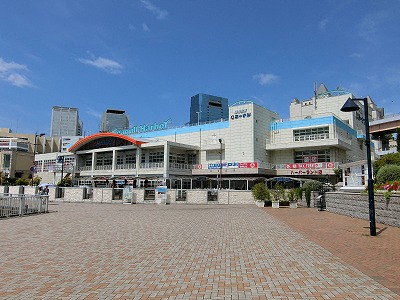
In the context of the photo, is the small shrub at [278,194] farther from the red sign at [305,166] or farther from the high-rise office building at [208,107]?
the high-rise office building at [208,107]

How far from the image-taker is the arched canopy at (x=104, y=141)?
180ft

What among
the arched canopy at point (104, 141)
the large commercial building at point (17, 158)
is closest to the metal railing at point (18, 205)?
the arched canopy at point (104, 141)

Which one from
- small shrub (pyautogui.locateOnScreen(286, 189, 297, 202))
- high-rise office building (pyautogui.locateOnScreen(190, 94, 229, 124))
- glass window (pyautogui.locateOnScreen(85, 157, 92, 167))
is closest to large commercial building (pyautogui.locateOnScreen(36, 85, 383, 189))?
glass window (pyautogui.locateOnScreen(85, 157, 92, 167))

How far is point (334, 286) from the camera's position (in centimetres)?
564

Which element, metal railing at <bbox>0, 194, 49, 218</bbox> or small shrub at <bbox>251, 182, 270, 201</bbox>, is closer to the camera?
metal railing at <bbox>0, 194, 49, 218</bbox>

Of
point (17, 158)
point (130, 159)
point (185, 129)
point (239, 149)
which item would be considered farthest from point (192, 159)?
point (17, 158)

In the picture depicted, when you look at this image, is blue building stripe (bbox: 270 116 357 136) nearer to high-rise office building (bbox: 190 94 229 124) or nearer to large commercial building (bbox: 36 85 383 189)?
large commercial building (bbox: 36 85 383 189)

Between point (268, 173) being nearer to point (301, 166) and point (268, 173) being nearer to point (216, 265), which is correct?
point (301, 166)

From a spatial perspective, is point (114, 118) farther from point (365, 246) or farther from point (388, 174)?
point (365, 246)

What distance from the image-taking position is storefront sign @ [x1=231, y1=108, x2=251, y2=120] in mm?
52219

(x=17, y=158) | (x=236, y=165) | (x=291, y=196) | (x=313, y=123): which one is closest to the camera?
(x=291, y=196)

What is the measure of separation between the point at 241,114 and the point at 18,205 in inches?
1577

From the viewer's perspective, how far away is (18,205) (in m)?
17.6

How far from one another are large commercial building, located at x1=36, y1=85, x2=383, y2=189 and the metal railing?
93.4 ft
